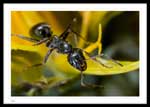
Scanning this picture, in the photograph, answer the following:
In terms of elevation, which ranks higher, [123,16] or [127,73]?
[123,16]

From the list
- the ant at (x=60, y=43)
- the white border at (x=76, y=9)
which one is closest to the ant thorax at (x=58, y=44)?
the ant at (x=60, y=43)

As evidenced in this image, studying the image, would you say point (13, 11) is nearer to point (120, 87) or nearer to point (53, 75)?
point (53, 75)

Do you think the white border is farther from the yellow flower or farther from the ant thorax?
the ant thorax

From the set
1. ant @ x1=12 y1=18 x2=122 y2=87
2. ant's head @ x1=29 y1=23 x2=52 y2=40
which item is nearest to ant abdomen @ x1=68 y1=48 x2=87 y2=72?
ant @ x1=12 y1=18 x2=122 y2=87

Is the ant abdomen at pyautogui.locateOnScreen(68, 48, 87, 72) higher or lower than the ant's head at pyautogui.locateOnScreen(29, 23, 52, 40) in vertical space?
lower

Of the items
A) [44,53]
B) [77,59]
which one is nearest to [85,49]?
[77,59]

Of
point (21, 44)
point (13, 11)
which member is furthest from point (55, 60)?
point (13, 11)
